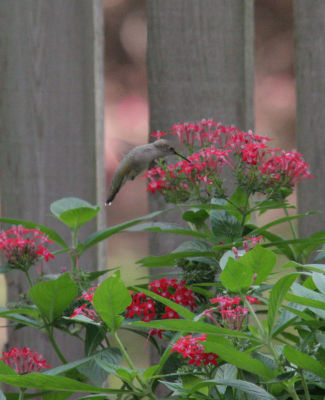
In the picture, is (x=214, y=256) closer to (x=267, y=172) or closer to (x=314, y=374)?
(x=267, y=172)

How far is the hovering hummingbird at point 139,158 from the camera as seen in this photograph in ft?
6.24

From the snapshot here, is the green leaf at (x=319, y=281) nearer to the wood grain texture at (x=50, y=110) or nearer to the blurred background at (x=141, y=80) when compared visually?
the wood grain texture at (x=50, y=110)

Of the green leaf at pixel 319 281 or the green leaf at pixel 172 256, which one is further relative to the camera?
the green leaf at pixel 172 256

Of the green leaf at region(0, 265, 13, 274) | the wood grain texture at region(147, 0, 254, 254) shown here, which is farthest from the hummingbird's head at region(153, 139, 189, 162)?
the green leaf at region(0, 265, 13, 274)

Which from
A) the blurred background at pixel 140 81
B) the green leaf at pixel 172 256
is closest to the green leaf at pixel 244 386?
the green leaf at pixel 172 256

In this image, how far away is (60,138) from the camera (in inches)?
91.7

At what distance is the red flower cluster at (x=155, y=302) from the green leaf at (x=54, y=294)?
5.4 inches

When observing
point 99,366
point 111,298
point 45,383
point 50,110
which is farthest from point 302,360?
point 50,110

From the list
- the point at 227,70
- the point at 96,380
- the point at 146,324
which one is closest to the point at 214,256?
the point at 96,380

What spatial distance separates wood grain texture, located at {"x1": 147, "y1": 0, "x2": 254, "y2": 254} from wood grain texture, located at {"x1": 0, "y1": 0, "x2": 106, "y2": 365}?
20 cm

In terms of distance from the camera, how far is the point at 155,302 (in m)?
1.60

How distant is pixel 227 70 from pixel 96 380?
1.17m

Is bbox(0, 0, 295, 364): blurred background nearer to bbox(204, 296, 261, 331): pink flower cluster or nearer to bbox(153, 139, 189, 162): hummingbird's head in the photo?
bbox(153, 139, 189, 162): hummingbird's head

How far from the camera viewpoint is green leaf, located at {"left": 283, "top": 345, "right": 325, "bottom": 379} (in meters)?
1.03
